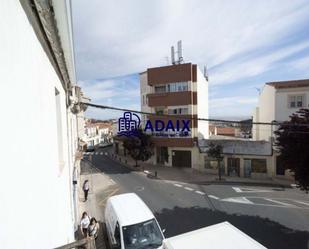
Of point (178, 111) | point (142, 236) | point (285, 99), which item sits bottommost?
point (142, 236)

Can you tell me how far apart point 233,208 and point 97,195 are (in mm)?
9152

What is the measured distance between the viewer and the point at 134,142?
78.0 ft

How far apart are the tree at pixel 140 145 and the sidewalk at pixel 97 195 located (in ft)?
13.5

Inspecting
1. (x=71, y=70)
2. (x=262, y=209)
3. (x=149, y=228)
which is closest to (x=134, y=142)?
(x=262, y=209)

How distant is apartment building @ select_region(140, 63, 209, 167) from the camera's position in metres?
23.8

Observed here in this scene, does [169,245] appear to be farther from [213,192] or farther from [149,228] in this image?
[213,192]

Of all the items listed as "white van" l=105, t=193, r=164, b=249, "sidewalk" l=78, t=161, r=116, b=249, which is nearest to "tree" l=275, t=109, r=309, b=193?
"white van" l=105, t=193, r=164, b=249

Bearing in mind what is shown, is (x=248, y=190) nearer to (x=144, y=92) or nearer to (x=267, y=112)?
(x=267, y=112)

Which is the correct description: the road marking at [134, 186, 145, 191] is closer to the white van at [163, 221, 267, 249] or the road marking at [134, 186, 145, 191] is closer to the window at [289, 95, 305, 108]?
the white van at [163, 221, 267, 249]

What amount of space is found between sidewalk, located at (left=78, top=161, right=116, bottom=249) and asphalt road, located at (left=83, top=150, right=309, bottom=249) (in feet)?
4.13

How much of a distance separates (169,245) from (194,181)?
15.7 metres

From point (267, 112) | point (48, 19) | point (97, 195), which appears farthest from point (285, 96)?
point (48, 19)

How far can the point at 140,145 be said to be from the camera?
23.9 meters

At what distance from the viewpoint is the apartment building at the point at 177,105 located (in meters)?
23.8
